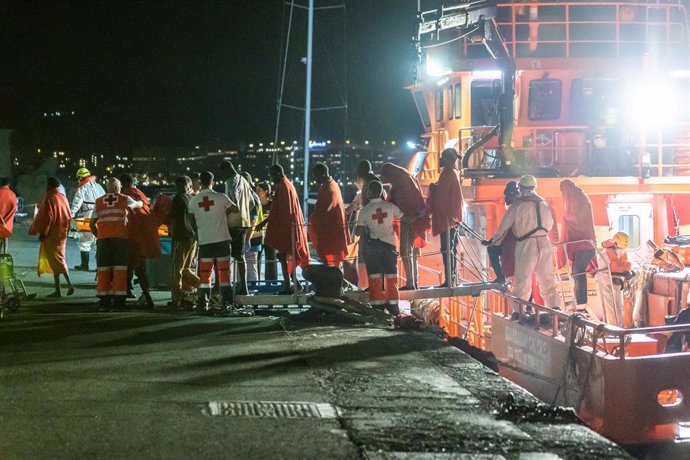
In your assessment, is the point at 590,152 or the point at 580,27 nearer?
the point at 590,152

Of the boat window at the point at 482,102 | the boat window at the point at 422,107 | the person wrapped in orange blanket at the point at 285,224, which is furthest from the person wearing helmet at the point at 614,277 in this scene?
the boat window at the point at 422,107

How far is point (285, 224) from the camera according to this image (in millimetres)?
10797

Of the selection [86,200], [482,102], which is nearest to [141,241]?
[86,200]

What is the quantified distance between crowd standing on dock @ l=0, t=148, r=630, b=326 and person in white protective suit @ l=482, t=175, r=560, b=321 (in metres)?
0.01

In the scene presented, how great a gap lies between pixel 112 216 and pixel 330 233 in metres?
2.79

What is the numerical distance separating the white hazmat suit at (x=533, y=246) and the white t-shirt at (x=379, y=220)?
144 cm

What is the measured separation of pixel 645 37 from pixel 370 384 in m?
10.6

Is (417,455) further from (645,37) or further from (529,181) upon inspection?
(645,37)

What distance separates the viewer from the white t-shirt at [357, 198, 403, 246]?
1009 cm

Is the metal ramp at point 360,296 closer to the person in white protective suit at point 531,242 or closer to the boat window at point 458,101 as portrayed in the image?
the person in white protective suit at point 531,242

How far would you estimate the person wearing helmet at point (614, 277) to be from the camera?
1047 centimetres

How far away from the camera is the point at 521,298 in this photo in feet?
33.5

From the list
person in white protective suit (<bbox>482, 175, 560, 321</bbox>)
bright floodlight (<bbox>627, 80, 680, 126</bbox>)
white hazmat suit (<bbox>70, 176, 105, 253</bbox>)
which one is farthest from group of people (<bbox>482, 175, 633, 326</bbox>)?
white hazmat suit (<bbox>70, 176, 105, 253</bbox>)

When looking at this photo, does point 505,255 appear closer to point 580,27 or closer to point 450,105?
point 450,105
